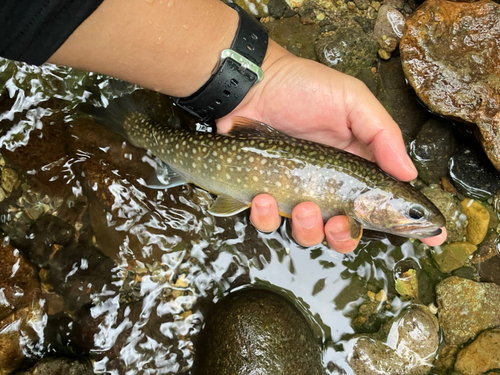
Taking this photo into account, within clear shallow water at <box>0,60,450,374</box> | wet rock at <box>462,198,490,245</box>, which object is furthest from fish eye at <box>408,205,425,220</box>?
wet rock at <box>462,198,490,245</box>

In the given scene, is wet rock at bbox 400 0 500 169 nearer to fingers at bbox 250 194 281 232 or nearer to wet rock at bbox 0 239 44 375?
fingers at bbox 250 194 281 232

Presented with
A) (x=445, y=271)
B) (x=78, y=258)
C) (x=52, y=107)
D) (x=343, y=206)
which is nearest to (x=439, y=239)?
(x=445, y=271)

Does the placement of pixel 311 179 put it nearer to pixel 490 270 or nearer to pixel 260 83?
A: pixel 260 83

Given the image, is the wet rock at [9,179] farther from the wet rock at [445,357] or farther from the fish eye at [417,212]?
the wet rock at [445,357]

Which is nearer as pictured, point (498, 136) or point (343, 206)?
point (343, 206)

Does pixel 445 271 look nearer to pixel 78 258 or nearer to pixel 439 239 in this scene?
pixel 439 239

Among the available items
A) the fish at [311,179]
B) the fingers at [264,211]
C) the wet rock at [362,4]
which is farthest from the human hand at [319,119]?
the wet rock at [362,4]
